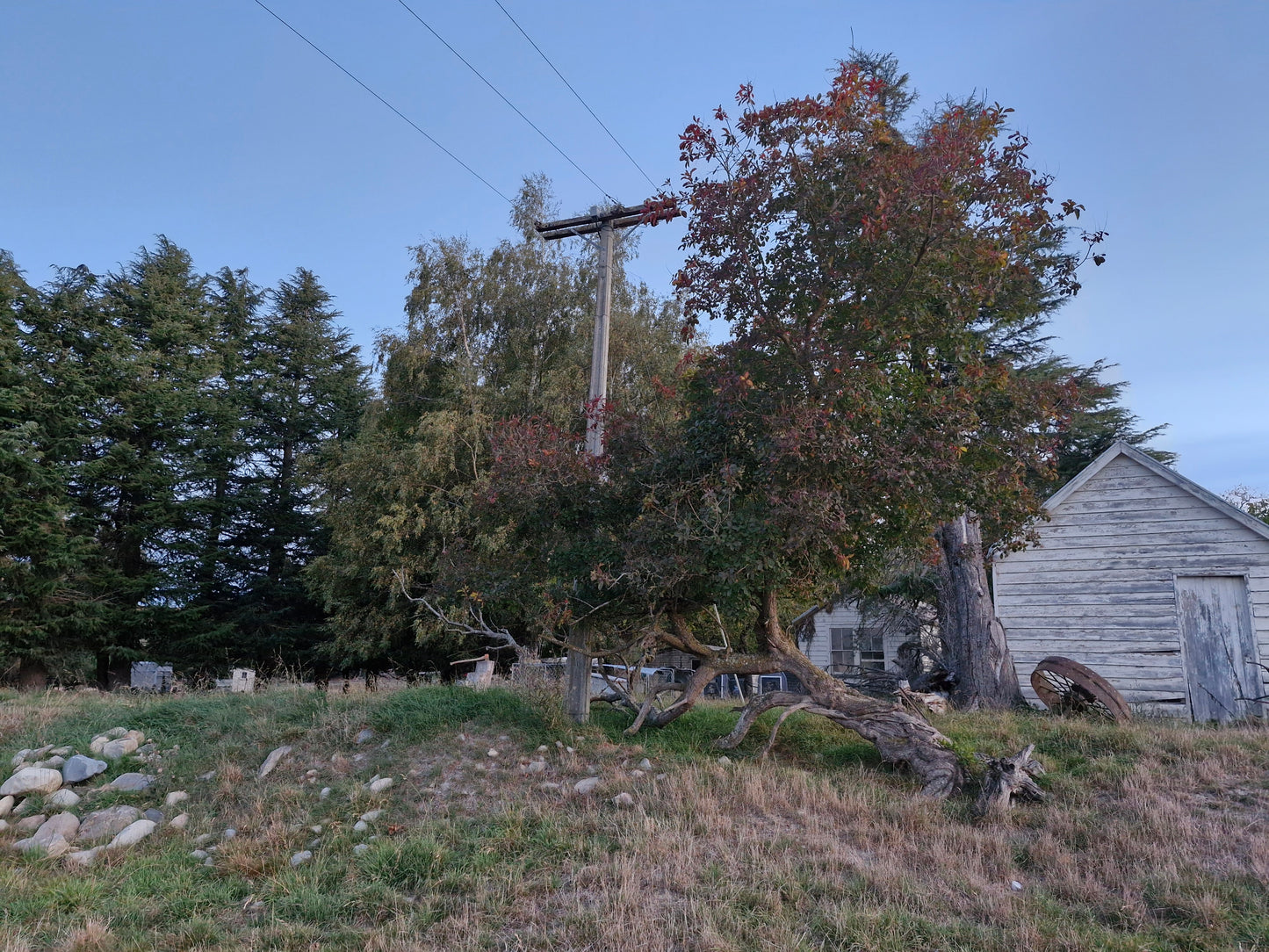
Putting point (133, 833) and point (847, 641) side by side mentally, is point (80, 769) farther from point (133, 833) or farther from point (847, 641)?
point (847, 641)

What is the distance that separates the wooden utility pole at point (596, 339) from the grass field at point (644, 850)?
0.50 meters

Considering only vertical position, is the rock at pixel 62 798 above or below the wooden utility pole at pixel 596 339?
below

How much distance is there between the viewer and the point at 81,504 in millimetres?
20812

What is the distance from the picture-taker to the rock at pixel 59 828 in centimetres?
678

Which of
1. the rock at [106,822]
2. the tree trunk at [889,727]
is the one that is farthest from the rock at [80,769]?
the tree trunk at [889,727]

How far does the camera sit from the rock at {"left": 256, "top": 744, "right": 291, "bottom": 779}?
7.89 m

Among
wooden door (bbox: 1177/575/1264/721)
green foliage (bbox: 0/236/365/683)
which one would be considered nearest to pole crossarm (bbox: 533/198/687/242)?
wooden door (bbox: 1177/575/1264/721)

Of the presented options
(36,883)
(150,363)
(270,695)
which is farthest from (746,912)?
(150,363)

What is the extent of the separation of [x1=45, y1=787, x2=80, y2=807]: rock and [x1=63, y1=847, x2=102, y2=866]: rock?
1349mm

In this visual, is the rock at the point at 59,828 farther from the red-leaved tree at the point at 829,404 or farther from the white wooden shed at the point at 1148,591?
the white wooden shed at the point at 1148,591

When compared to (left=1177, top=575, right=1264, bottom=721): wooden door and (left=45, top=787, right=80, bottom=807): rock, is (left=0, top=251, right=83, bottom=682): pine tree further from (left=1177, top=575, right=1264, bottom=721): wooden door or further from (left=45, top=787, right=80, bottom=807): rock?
(left=1177, top=575, right=1264, bottom=721): wooden door

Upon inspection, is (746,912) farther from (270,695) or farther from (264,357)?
(264,357)

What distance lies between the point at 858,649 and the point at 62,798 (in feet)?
63.6

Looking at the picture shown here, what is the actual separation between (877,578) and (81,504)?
20777mm
